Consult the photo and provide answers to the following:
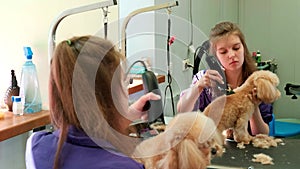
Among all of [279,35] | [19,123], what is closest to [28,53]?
[19,123]

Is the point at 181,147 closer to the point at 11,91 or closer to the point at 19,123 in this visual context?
the point at 19,123

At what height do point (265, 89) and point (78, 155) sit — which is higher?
point (265, 89)

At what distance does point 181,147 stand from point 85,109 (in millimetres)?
275

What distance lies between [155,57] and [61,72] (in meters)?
1.38

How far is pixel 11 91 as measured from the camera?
1.75 meters

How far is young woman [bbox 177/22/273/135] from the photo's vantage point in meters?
1.64

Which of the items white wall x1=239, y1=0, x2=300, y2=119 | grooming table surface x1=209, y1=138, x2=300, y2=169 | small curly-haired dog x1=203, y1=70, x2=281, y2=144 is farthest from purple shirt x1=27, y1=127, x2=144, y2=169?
white wall x1=239, y1=0, x2=300, y2=119

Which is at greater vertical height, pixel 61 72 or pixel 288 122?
pixel 61 72

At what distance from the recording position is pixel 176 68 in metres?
2.52

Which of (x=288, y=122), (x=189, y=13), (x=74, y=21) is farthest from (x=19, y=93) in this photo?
(x=288, y=122)

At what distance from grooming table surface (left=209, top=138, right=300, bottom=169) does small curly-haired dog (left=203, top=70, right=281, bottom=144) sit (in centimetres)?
9

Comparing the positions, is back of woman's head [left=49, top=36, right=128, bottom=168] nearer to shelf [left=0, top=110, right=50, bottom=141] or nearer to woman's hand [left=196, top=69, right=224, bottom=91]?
shelf [left=0, top=110, right=50, bottom=141]

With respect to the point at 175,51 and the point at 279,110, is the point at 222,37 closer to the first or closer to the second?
the point at 175,51

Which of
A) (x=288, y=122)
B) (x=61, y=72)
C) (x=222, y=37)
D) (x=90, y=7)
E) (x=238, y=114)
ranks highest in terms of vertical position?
(x=90, y=7)
